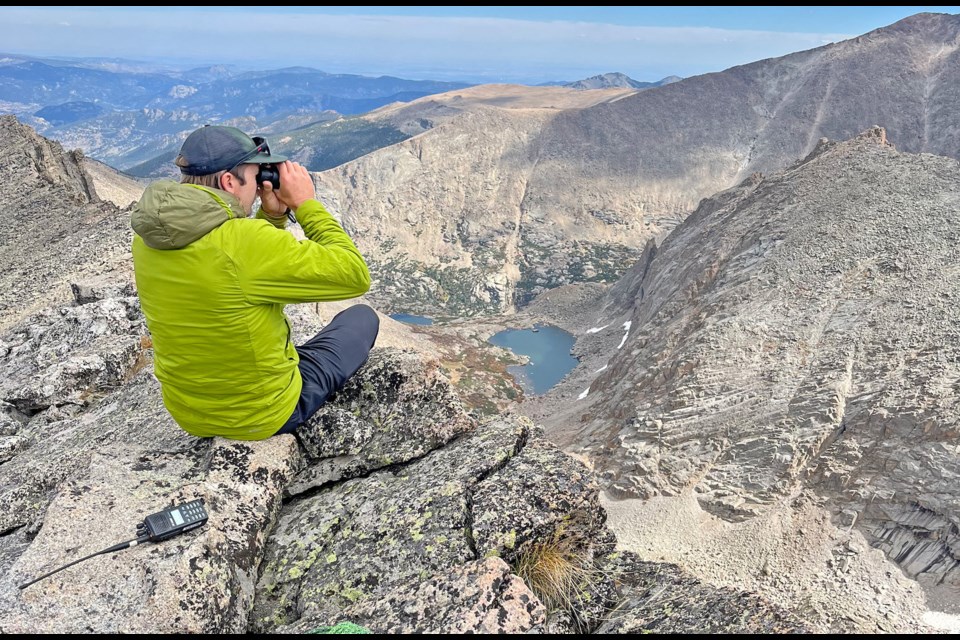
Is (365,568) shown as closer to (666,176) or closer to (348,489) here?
(348,489)

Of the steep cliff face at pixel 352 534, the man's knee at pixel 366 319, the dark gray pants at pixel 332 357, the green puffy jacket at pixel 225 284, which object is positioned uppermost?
the green puffy jacket at pixel 225 284

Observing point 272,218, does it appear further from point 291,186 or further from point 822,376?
point 822,376

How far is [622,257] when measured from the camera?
151 meters

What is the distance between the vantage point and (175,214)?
487 centimetres

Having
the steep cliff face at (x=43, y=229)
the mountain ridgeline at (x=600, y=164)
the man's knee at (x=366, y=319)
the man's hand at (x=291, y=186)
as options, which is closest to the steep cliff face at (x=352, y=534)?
the man's knee at (x=366, y=319)

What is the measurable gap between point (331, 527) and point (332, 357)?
211 centimetres

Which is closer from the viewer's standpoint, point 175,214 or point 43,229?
point 175,214

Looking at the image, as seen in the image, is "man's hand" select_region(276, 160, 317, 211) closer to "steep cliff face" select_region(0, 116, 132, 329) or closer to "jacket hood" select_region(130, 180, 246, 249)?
"jacket hood" select_region(130, 180, 246, 249)

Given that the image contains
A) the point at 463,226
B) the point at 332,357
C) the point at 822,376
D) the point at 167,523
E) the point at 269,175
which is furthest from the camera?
the point at 463,226

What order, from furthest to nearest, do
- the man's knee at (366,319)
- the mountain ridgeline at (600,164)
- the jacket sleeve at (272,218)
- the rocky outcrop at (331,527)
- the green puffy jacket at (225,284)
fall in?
the mountain ridgeline at (600,164) → the man's knee at (366,319) → the jacket sleeve at (272,218) → the green puffy jacket at (225,284) → the rocky outcrop at (331,527)

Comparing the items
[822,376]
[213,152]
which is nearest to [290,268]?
[213,152]

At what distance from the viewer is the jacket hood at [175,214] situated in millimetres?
4867

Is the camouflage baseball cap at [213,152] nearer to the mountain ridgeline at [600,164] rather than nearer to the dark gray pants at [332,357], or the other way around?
the dark gray pants at [332,357]

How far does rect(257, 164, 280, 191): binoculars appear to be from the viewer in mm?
5641
